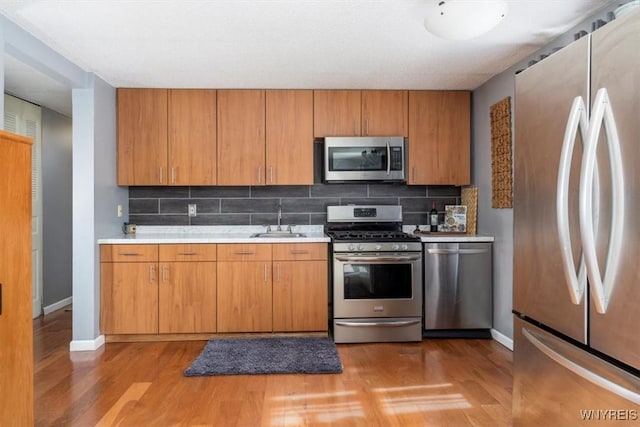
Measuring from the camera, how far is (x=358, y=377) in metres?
2.81

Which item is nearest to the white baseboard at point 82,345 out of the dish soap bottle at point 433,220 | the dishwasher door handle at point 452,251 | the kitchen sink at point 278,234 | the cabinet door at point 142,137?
the cabinet door at point 142,137

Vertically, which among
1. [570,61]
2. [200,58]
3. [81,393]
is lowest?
[81,393]

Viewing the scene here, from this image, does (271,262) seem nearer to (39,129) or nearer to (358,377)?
(358,377)

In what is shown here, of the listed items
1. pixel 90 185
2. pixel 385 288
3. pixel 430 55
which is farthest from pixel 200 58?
pixel 385 288

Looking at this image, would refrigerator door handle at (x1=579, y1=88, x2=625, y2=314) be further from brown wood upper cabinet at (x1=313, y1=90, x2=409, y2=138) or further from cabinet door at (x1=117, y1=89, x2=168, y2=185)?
cabinet door at (x1=117, y1=89, x2=168, y2=185)

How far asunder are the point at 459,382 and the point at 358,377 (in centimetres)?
67

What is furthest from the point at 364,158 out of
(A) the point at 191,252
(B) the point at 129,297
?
(B) the point at 129,297

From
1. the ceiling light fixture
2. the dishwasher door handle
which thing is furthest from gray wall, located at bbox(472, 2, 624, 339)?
the ceiling light fixture

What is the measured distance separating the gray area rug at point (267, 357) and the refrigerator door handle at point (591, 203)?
6.57 feet

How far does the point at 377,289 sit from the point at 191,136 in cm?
218

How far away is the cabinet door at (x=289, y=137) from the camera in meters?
3.86

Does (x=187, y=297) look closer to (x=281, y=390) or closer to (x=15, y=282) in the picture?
(x=281, y=390)

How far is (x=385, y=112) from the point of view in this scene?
12.9 ft

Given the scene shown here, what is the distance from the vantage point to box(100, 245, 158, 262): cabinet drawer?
350cm
